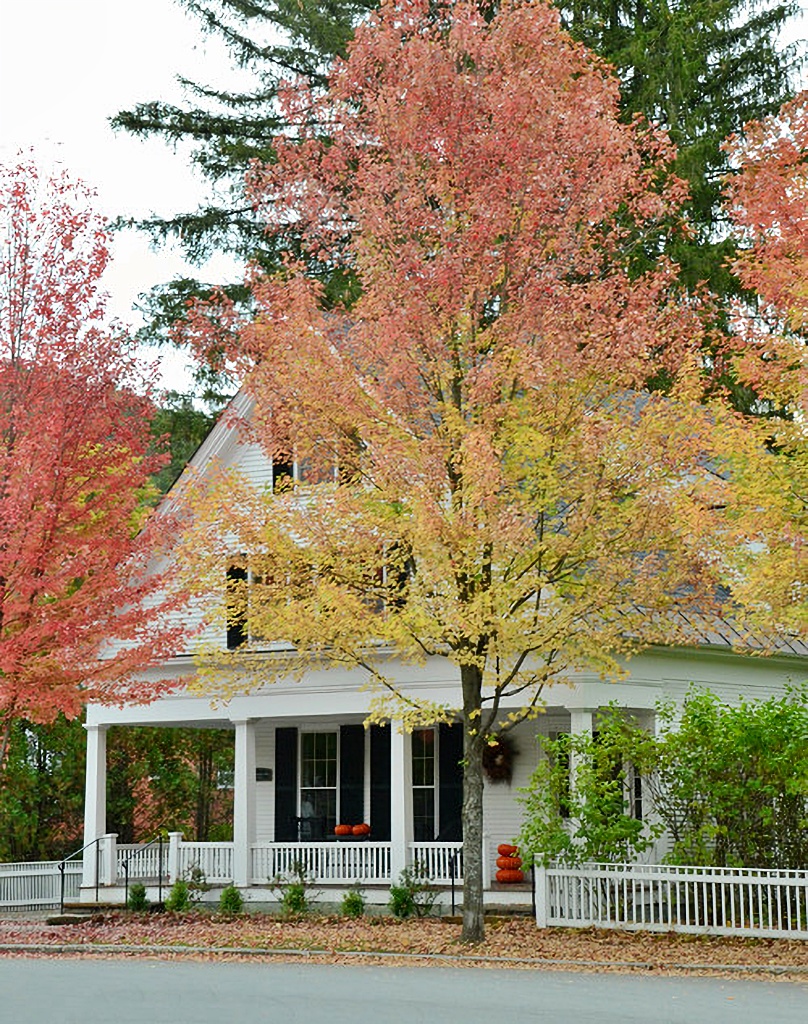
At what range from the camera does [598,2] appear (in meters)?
38.9

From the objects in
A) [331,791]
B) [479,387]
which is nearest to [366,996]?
[479,387]

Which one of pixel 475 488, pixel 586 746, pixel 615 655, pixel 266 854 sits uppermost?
pixel 475 488

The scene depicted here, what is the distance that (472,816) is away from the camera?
61.8 ft

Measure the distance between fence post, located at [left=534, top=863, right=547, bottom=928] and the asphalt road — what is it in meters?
3.76

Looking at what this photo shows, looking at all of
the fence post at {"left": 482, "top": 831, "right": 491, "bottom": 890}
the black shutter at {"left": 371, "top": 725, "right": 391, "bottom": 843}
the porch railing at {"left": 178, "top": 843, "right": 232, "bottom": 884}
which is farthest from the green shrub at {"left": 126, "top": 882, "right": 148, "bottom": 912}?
the fence post at {"left": 482, "top": 831, "right": 491, "bottom": 890}

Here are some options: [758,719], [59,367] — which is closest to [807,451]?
[758,719]

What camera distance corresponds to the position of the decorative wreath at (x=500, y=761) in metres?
25.2

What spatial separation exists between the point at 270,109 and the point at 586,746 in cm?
2583

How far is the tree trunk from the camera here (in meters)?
18.4

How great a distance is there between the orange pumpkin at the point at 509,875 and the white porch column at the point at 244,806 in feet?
14.7

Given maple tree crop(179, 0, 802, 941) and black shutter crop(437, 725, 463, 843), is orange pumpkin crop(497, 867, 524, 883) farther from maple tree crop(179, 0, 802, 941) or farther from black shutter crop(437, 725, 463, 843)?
maple tree crop(179, 0, 802, 941)

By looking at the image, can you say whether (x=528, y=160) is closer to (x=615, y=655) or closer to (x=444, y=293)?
(x=444, y=293)

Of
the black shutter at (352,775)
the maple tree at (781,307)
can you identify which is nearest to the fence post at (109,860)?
the black shutter at (352,775)

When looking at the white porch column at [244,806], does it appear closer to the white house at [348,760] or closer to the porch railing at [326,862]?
the white house at [348,760]
